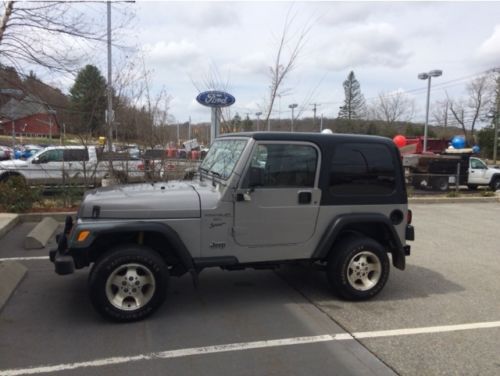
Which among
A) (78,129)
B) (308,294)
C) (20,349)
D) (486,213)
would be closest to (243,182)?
(308,294)

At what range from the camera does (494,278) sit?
241 inches

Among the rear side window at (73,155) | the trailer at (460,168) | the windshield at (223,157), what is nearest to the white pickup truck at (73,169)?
the rear side window at (73,155)

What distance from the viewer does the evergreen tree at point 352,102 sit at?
79.0 meters

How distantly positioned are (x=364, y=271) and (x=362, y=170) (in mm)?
1150

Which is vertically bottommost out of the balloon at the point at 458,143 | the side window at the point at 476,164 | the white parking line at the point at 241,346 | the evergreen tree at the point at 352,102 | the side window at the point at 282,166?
the white parking line at the point at 241,346

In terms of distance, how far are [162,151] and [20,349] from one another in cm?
830

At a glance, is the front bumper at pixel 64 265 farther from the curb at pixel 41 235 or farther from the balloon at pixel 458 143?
the balloon at pixel 458 143

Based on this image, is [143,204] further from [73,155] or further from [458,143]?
[458,143]

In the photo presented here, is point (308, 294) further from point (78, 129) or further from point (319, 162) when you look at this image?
point (78, 129)

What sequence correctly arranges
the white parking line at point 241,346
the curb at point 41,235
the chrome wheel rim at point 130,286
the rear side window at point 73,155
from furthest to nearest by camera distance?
the rear side window at point 73,155 → the curb at point 41,235 → the chrome wheel rim at point 130,286 → the white parking line at point 241,346

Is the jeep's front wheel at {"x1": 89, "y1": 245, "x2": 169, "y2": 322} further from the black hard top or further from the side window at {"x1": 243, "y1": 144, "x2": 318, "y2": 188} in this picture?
the black hard top

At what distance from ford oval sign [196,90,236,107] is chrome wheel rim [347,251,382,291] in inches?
290

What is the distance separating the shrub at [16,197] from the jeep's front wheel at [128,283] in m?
6.52

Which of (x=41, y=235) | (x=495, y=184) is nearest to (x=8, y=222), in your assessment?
(x=41, y=235)
